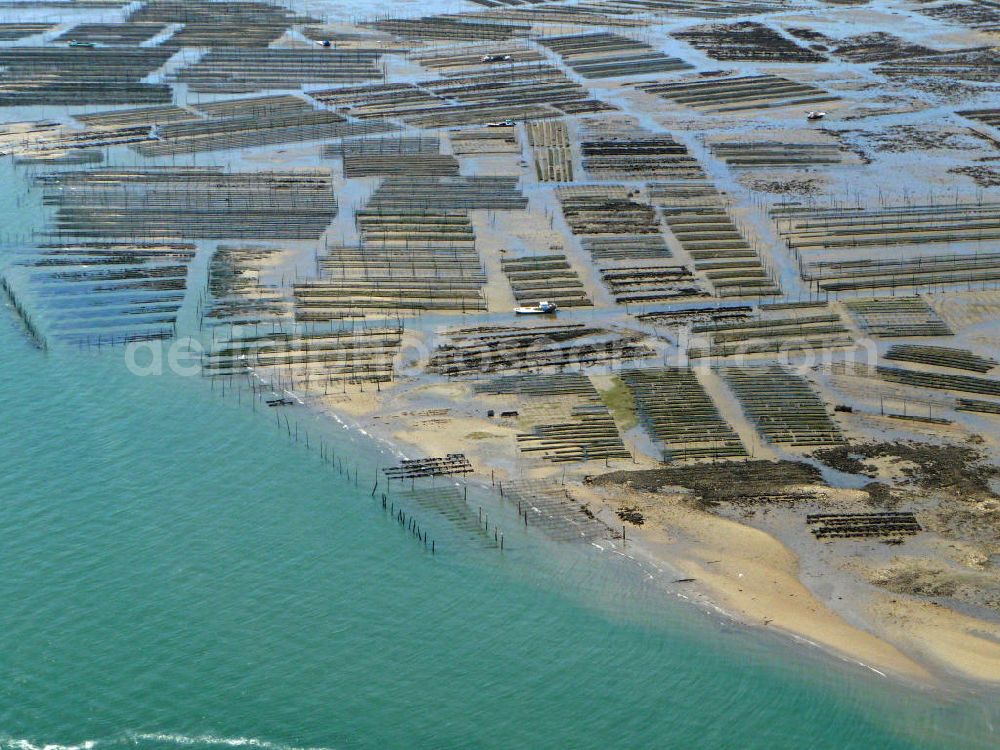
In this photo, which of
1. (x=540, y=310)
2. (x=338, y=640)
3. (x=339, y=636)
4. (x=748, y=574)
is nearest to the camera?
(x=338, y=640)

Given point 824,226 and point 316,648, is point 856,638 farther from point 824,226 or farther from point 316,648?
point 824,226

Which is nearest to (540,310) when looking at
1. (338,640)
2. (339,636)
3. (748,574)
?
(748,574)

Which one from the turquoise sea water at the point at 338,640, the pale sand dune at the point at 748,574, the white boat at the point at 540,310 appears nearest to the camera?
the turquoise sea water at the point at 338,640

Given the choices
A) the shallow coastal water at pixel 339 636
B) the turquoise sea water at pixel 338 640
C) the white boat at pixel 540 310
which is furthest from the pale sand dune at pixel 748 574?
the white boat at pixel 540 310

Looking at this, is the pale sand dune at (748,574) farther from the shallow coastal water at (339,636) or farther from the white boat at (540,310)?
the white boat at (540,310)

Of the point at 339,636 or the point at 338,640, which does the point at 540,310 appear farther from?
the point at 338,640

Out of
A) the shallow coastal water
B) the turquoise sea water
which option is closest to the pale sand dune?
the shallow coastal water

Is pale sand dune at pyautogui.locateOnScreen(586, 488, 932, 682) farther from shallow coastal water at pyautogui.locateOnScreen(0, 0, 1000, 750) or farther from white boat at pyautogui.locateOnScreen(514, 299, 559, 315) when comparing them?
white boat at pyautogui.locateOnScreen(514, 299, 559, 315)

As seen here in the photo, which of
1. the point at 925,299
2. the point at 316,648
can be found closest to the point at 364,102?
the point at 925,299
